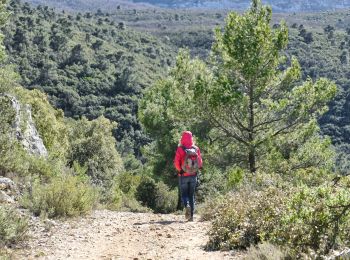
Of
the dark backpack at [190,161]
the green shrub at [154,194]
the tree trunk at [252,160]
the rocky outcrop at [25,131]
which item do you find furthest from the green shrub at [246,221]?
the green shrub at [154,194]

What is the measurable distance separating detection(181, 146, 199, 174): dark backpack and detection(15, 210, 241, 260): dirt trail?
1.06 metres

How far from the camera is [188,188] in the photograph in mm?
10375

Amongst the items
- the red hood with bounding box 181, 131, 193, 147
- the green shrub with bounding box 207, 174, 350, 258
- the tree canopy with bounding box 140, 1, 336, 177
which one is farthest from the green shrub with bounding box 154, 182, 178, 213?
the green shrub with bounding box 207, 174, 350, 258

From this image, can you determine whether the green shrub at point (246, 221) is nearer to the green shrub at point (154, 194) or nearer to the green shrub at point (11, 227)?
the green shrub at point (11, 227)

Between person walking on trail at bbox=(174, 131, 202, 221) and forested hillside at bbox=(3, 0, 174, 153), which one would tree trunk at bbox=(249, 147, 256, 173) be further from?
forested hillside at bbox=(3, 0, 174, 153)

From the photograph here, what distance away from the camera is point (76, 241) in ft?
25.7

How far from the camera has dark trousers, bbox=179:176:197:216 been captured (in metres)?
10.2

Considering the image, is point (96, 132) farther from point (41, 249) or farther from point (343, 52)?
point (343, 52)

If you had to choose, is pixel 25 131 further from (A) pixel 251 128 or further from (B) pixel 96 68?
(B) pixel 96 68

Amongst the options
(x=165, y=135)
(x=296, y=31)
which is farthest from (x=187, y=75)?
(x=296, y=31)

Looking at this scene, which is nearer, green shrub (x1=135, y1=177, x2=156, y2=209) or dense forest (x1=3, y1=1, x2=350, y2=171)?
green shrub (x1=135, y1=177, x2=156, y2=209)

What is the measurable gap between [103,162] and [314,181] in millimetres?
18577

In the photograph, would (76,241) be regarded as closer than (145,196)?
Yes

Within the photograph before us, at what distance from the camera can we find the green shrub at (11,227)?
23.0 ft
